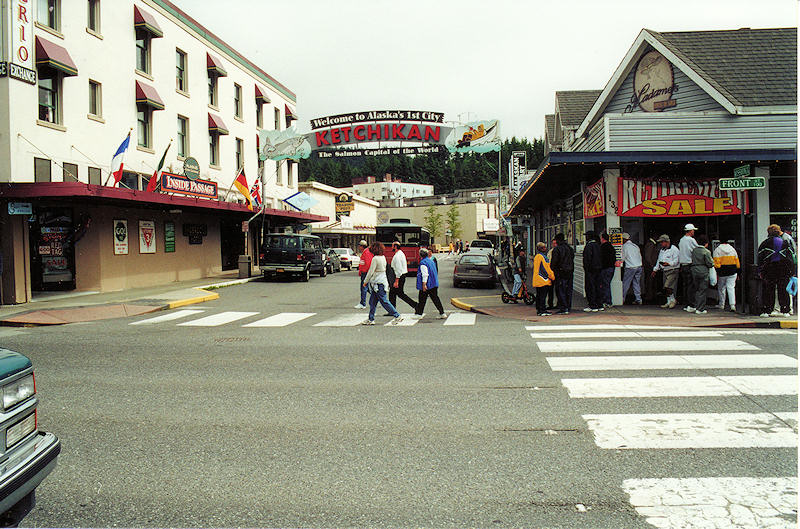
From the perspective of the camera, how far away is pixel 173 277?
86.0ft

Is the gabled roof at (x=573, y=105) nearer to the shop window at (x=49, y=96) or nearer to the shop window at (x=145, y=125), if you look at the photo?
the shop window at (x=145, y=125)

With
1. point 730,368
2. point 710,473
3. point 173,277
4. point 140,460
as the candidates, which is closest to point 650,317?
point 730,368

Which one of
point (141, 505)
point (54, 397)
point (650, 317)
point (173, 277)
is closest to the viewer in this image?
point (141, 505)

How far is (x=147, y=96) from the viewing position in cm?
2414

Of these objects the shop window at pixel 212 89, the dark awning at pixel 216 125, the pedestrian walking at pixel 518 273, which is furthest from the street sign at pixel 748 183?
the shop window at pixel 212 89

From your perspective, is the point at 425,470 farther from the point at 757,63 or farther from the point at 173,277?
the point at 173,277

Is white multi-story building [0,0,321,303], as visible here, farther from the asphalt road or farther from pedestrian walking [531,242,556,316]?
pedestrian walking [531,242,556,316]

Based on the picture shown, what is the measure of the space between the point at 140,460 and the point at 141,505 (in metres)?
0.90

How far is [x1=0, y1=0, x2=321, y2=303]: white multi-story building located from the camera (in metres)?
17.5

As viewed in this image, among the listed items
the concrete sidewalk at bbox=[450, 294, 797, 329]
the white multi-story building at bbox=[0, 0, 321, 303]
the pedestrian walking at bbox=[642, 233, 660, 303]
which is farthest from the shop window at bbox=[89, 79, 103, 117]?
the pedestrian walking at bbox=[642, 233, 660, 303]

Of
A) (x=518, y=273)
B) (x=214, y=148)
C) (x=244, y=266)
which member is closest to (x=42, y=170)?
(x=244, y=266)

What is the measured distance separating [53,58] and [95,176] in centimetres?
431

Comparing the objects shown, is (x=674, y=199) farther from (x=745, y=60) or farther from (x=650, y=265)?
(x=745, y=60)

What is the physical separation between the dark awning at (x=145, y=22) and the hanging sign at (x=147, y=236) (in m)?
7.79
